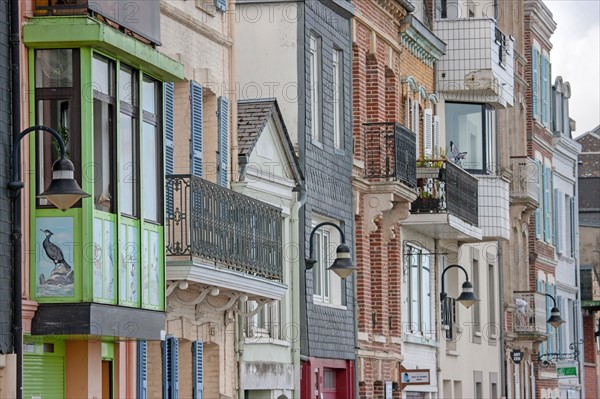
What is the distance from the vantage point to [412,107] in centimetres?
3994

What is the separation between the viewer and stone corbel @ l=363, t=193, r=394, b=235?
35281 millimetres

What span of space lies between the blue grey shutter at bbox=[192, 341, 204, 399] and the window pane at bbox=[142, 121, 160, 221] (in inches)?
151

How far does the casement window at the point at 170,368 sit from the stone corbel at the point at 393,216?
11.2 metres

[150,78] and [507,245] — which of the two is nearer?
[150,78]

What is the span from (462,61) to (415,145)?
6192 millimetres

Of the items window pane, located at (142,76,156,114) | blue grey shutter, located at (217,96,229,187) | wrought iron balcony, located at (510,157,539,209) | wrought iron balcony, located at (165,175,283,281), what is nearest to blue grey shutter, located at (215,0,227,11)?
blue grey shutter, located at (217,96,229,187)

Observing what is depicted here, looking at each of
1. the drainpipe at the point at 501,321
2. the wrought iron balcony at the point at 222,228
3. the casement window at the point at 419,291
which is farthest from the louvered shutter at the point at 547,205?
the wrought iron balcony at the point at 222,228

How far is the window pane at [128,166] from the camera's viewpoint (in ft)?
71.7

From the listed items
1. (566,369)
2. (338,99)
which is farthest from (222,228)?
(566,369)

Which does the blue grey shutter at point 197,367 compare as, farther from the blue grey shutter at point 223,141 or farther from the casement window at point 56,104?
the casement window at point 56,104

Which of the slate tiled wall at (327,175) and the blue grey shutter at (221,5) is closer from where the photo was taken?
the blue grey shutter at (221,5)

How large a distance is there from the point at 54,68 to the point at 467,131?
80.4 feet

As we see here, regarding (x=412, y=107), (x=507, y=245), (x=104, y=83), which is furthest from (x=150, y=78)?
(x=507, y=245)

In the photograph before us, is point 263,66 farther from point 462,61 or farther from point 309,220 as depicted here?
point 462,61
